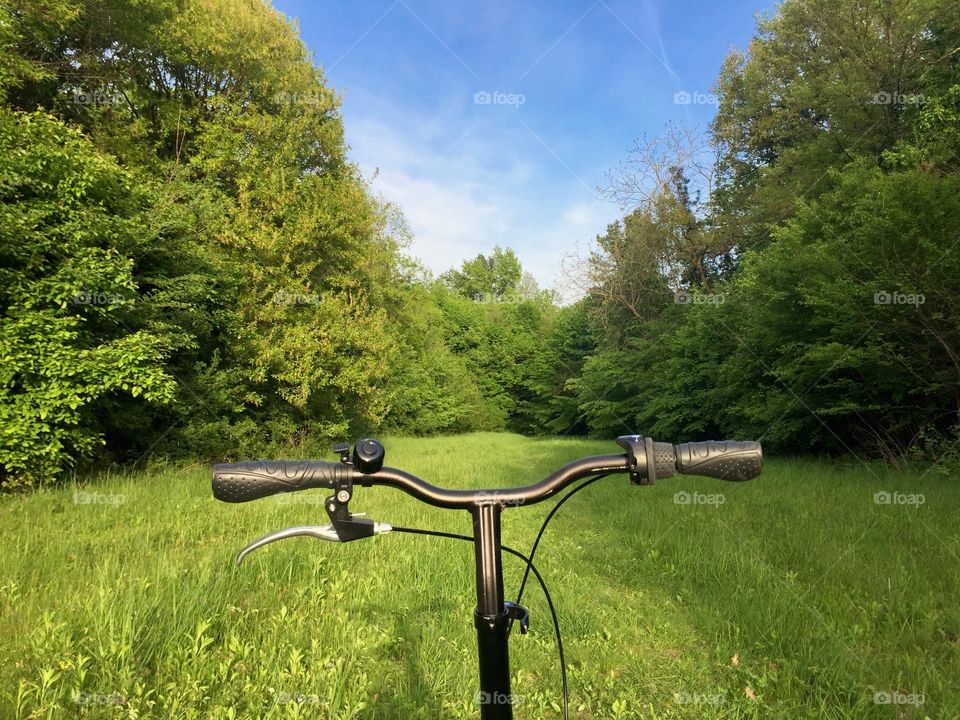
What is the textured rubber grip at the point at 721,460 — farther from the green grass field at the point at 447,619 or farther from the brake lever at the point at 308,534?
the green grass field at the point at 447,619

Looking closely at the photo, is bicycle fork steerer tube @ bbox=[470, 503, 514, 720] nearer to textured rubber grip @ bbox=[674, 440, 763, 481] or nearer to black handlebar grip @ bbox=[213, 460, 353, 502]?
black handlebar grip @ bbox=[213, 460, 353, 502]

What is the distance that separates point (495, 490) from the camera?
1.22 meters

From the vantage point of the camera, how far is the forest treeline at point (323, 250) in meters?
6.88

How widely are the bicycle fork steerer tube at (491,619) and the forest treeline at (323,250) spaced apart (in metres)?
7.44

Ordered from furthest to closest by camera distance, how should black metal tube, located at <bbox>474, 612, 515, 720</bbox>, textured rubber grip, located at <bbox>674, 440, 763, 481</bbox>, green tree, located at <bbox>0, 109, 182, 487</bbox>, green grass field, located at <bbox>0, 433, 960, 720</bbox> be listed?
1. green tree, located at <bbox>0, 109, 182, 487</bbox>
2. green grass field, located at <bbox>0, 433, 960, 720</bbox>
3. textured rubber grip, located at <bbox>674, 440, 763, 481</bbox>
4. black metal tube, located at <bbox>474, 612, 515, 720</bbox>

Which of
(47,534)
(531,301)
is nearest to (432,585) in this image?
(47,534)

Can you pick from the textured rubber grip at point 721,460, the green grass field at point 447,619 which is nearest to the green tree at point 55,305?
the green grass field at point 447,619

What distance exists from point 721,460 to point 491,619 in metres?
0.67

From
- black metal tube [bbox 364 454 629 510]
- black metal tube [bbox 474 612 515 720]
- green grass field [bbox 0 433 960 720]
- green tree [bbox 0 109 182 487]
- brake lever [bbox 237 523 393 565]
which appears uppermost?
green tree [bbox 0 109 182 487]

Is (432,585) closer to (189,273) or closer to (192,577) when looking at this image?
(192,577)

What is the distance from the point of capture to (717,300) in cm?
1700

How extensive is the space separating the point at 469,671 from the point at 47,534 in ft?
14.2

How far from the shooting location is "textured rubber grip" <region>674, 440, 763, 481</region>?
1200 millimetres

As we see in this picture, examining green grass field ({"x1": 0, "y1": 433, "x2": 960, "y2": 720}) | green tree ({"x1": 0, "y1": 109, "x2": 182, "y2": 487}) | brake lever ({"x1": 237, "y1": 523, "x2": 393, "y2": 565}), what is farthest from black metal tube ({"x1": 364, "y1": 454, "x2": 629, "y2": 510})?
green tree ({"x1": 0, "y1": 109, "x2": 182, "y2": 487})
